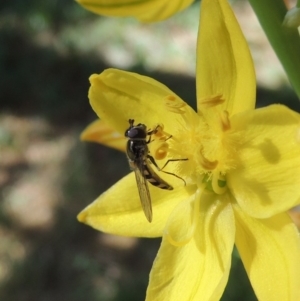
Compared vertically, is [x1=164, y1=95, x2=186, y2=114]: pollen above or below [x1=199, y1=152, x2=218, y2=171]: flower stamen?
above

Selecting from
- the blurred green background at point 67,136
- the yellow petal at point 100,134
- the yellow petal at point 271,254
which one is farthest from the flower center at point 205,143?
the blurred green background at point 67,136

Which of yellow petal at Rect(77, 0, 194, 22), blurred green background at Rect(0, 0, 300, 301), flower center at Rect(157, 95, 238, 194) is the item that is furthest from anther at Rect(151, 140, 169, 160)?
blurred green background at Rect(0, 0, 300, 301)

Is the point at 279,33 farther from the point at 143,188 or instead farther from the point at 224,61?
the point at 143,188

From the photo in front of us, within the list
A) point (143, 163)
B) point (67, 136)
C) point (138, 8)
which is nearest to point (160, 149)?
point (143, 163)

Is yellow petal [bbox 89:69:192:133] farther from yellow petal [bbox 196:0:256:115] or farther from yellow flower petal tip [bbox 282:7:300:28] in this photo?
yellow flower petal tip [bbox 282:7:300:28]

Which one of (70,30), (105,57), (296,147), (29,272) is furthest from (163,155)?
(70,30)

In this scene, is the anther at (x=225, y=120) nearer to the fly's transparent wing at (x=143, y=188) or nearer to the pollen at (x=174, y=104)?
the pollen at (x=174, y=104)

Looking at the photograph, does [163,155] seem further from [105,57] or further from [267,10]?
[105,57]
